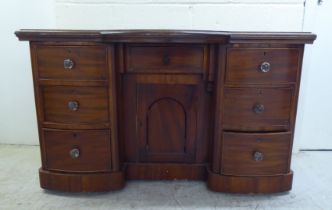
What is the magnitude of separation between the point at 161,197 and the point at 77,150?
47 centimetres

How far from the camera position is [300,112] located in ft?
6.35

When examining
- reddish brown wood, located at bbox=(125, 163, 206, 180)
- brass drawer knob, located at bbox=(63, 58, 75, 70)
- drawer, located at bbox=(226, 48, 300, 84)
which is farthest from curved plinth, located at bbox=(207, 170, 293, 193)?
brass drawer knob, located at bbox=(63, 58, 75, 70)

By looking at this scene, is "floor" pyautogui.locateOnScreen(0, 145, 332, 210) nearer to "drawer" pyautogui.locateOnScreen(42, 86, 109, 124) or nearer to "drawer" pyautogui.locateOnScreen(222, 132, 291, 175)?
"drawer" pyautogui.locateOnScreen(222, 132, 291, 175)

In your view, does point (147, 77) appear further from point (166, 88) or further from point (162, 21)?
point (162, 21)

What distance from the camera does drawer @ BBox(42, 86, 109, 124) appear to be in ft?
4.46

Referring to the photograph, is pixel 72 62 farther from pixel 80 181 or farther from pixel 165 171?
pixel 165 171

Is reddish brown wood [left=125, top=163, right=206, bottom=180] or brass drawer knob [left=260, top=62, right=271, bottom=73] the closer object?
brass drawer knob [left=260, top=62, right=271, bottom=73]

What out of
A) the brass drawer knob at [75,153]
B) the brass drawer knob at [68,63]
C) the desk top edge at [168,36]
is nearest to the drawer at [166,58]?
the desk top edge at [168,36]

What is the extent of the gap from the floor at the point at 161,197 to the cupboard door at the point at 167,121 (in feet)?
0.51

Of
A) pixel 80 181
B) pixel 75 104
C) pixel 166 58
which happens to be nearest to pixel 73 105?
pixel 75 104

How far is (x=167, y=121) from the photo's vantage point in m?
1.52

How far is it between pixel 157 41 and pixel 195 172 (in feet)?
2.42

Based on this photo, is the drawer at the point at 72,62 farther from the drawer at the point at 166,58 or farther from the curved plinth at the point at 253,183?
the curved plinth at the point at 253,183

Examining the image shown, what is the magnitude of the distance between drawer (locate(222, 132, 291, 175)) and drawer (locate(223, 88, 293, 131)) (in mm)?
43
